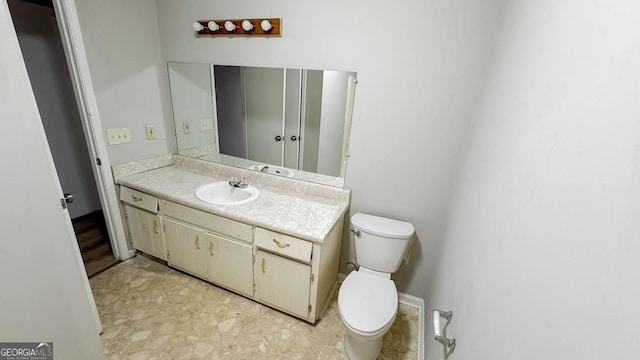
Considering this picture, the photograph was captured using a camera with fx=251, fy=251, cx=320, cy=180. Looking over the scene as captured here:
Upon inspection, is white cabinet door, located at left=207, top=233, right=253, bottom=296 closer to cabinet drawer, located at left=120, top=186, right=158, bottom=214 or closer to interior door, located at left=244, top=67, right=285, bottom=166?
cabinet drawer, located at left=120, top=186, right=158, bottom=214

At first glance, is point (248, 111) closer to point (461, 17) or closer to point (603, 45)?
point (461, 17)

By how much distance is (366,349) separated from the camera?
1459 mm

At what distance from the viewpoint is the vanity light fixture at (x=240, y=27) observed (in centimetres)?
169

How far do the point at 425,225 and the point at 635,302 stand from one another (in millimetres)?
1488

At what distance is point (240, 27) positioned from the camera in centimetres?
178

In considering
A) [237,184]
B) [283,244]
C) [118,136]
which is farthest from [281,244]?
[118,136]

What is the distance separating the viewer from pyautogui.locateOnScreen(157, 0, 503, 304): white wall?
54.6 inches

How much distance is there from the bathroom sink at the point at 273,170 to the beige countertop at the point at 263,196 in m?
0.05

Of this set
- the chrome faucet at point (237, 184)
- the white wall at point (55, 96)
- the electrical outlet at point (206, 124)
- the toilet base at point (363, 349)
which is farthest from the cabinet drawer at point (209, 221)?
the white wall at point (55, 96)

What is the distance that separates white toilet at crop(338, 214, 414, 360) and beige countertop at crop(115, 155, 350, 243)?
0.26 metres

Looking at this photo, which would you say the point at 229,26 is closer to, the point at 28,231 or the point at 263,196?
the point at 263,196

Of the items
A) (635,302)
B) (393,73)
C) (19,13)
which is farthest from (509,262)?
(19,13)

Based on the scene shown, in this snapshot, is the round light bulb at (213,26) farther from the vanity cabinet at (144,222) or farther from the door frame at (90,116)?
the vanity cabinet at (144,222)

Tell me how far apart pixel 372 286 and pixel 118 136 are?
2198 millimetres
